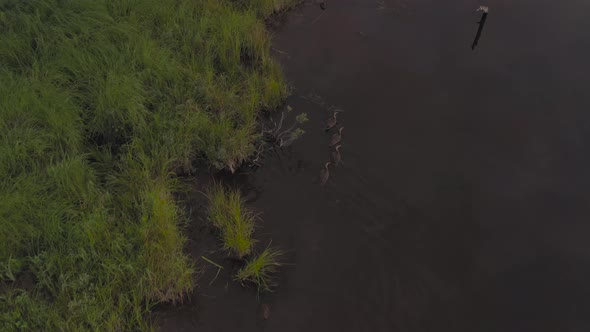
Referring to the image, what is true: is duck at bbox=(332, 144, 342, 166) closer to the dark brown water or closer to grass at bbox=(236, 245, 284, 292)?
the dark brown water

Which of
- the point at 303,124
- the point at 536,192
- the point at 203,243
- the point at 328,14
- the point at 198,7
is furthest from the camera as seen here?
the point at 328,14

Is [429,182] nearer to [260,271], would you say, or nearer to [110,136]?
[260,271]

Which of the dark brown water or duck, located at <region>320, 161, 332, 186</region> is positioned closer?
the dark brown water

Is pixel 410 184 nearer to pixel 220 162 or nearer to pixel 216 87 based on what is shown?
pixel 220 162

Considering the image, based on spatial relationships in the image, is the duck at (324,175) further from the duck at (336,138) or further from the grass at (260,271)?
the grass at (260,271)

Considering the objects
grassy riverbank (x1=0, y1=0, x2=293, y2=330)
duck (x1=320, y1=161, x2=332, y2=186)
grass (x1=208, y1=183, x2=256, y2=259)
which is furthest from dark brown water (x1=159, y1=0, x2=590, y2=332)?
grassy riverbank (x1=0, y1=0, x2=293, y2=330)

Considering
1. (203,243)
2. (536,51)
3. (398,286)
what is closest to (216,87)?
(203,243)
